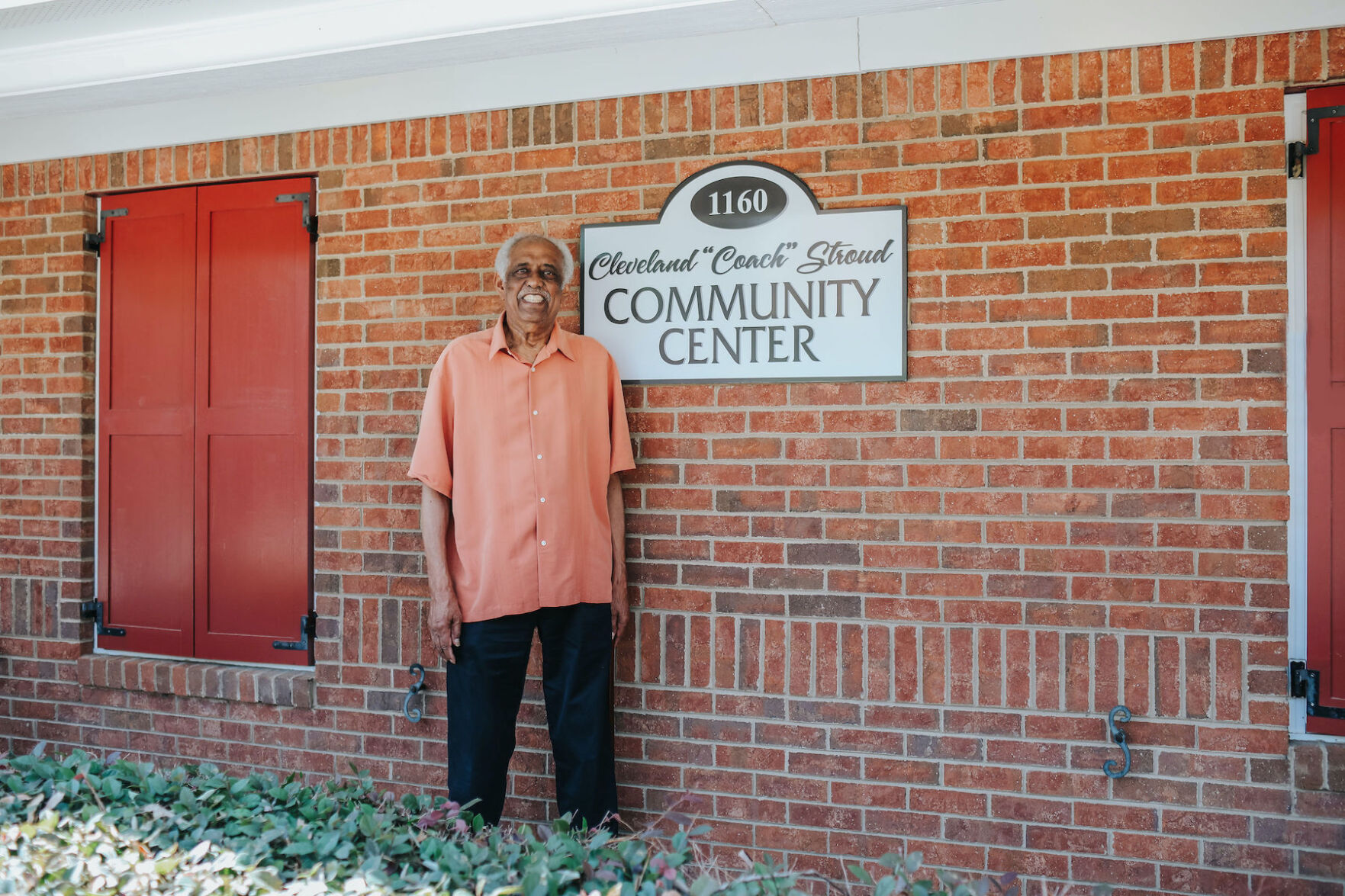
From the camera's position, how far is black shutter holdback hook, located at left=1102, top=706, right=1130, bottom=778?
113 inches

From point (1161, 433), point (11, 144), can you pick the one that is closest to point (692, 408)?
point (1161, 433)

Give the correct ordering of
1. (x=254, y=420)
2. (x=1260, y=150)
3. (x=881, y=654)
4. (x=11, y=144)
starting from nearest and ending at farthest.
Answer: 1. (x=1260, y=150)
2. (x=881, y=654)
3. (x=254, y=420)
4. (x=11, y=144)

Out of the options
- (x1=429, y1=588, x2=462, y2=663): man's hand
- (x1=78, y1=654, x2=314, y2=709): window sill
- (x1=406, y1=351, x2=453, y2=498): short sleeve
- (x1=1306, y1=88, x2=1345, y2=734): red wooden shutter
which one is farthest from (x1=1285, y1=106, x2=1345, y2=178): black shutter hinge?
(x1=78, y1=654, x2=314, y2=709): window sill

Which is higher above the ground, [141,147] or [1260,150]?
[141,147]

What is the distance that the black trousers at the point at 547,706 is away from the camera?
120 inches

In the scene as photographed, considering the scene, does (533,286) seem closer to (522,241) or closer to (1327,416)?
(522,241)

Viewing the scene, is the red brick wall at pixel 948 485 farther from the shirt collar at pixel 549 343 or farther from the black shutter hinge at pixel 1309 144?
the shirt collar at pixel 549 343

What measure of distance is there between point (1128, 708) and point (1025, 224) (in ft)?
5.20

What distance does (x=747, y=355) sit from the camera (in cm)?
323

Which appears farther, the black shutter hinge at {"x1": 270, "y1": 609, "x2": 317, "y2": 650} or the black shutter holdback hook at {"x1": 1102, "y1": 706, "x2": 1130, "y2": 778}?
the black shutter hinge at {"x1": 270, "y1": 609, "x2": 317, "y2": 650}

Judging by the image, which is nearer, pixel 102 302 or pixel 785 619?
pixel 785 619

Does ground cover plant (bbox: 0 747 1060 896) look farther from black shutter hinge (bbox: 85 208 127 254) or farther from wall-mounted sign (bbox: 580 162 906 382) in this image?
black shutter hinge (bbox: 85 208 127 254)

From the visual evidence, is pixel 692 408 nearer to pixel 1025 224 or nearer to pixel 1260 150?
pixel 1025 224

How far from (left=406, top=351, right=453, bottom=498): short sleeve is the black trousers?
50cm
